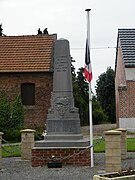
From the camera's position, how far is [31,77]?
35.2 meters

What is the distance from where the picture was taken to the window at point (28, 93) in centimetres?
3553

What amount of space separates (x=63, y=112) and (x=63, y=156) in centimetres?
153

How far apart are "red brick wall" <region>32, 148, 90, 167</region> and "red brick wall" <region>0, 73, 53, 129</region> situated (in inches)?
760

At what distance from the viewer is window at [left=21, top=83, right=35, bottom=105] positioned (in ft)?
117

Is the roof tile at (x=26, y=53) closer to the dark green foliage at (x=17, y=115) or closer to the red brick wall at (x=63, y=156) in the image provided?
the dark green foliage at (x=17, y=115)

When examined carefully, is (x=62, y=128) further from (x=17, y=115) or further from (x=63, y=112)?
(x=17, y=115)

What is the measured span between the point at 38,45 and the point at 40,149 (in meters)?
21.7

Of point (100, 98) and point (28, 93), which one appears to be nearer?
point (28, 93)

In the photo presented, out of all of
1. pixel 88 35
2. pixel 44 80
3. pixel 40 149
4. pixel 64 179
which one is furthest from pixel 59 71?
pixel 44 80

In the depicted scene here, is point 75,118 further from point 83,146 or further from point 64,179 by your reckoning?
point 64,179

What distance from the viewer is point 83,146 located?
1529 centimetres

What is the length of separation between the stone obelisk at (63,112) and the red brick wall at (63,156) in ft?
0.65

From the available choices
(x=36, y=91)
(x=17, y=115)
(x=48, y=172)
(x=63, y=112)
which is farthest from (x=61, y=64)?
(x=36, y=91)

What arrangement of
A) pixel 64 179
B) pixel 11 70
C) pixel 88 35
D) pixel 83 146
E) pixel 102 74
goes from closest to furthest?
pixel 64 179 < pixel 83 146 < pixel 88 35 < pixel 11 70 < pixel 102 74
